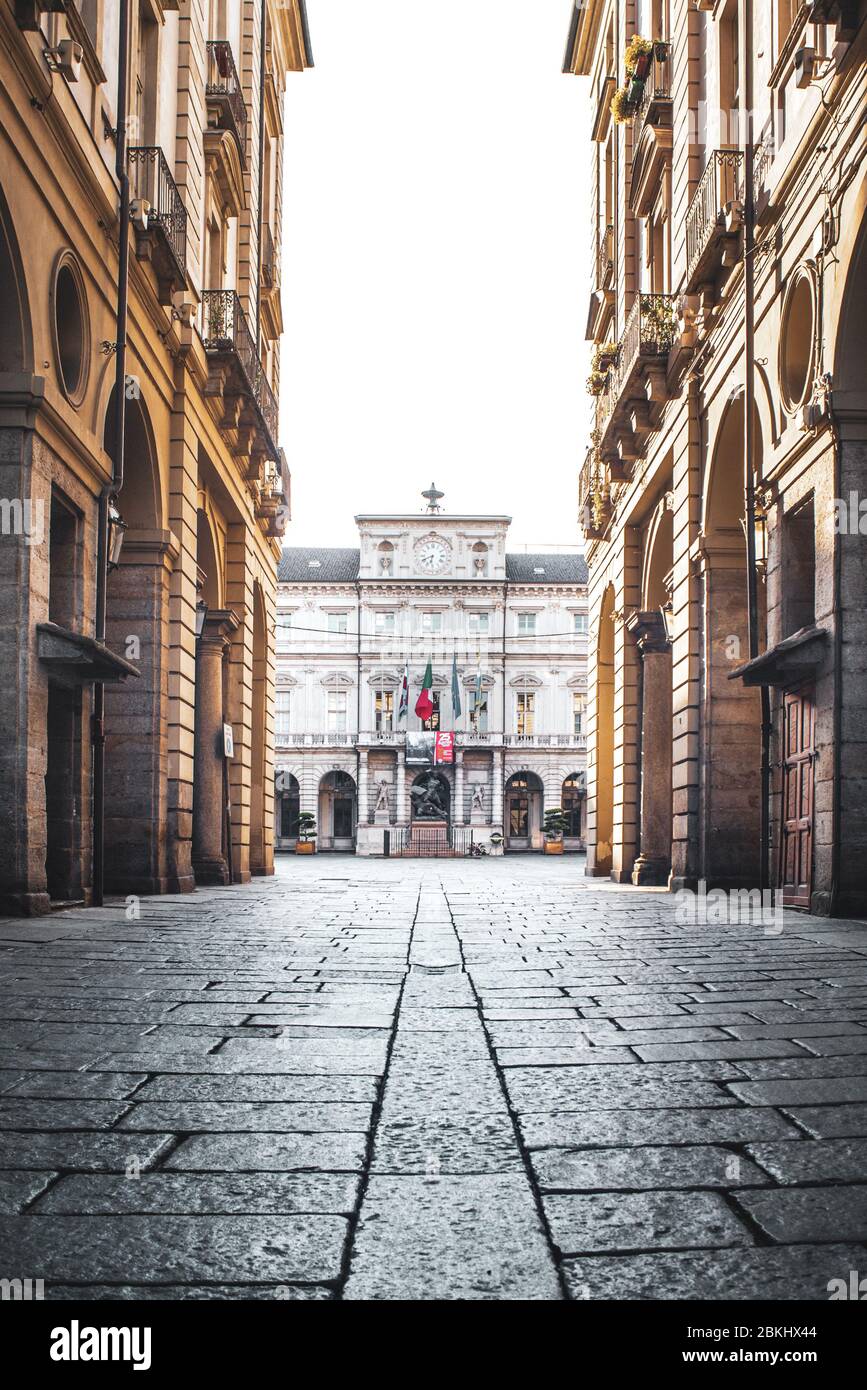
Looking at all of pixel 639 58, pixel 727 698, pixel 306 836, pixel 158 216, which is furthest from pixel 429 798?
pixel 158 216

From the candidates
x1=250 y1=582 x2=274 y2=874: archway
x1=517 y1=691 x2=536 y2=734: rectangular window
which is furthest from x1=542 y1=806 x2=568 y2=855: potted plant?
x1=250 y1=582 x2=274 y2=874: archway

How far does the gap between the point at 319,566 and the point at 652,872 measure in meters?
49.1

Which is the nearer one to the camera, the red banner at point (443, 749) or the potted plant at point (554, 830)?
the potted plant at point (554, 830)

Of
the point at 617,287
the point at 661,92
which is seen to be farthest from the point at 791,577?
the point at 617,287

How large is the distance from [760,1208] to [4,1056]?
276 cm

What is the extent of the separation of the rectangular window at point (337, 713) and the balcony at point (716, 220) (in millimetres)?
50769

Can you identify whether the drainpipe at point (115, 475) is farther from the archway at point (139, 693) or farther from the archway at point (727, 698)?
the archway at point (727, 698)

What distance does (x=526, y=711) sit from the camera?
6519 centimetres

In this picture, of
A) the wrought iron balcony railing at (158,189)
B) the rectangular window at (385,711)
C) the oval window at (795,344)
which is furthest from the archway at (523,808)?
the oval window at (795,344)

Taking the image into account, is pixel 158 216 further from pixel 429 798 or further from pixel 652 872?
pixel 429 798

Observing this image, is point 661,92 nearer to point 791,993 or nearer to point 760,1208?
point 791,993

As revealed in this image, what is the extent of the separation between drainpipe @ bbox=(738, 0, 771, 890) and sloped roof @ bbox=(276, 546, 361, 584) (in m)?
52.7

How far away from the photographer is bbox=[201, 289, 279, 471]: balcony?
1752cm

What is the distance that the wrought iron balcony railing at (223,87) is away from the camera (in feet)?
58.7
